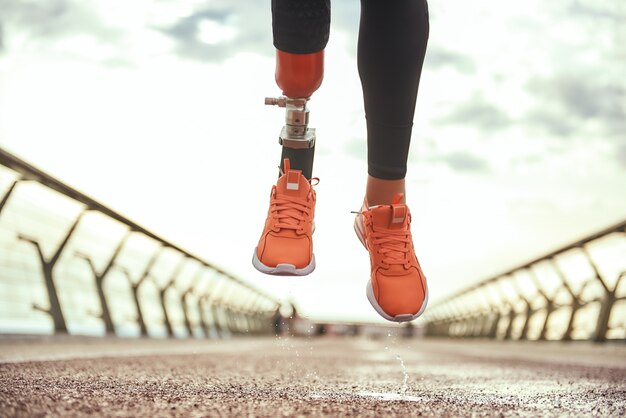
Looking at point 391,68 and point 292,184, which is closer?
point 391,68

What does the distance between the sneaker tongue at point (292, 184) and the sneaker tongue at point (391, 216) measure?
9.6 inches

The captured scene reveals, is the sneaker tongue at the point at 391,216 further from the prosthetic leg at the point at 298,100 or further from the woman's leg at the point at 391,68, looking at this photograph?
the prosthetic leg at the point at 298,100

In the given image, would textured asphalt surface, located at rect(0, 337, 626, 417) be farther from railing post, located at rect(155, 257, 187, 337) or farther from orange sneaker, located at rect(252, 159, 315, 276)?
railing post, located at rect(155, 257, 187, 337)

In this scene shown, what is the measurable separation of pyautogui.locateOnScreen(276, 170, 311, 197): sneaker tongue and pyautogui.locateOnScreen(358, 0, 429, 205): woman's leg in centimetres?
26

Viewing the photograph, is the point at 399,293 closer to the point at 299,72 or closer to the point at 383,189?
the point at 383,189

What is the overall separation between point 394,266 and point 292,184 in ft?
1.33

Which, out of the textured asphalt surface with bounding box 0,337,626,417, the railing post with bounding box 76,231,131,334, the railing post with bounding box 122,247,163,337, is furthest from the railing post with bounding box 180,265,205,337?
the textured asphalt surface with bounding box 0,337,626,417

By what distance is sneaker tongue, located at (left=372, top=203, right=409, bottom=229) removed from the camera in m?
2.17

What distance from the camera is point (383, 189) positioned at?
221 centimetres

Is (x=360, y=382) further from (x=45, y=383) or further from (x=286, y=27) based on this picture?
(x=286, y=27)

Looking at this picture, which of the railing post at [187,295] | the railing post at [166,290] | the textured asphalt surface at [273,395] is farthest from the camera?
the railing post at [187,295]

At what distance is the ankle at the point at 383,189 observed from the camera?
2193 millimetres

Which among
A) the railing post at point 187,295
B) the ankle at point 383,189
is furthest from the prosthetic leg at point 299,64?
the railing post at point 187,295

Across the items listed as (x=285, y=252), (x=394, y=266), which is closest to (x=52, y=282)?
(x=285, y=252)
